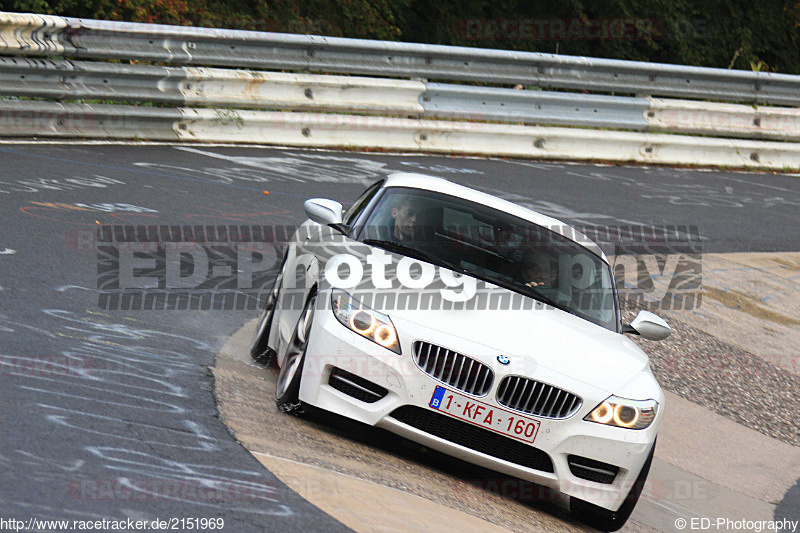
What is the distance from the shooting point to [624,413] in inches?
230

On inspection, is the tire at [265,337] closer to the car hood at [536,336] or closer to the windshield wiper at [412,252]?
the windshield wiper at [412,252]

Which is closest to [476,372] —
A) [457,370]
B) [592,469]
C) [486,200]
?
[457,370]

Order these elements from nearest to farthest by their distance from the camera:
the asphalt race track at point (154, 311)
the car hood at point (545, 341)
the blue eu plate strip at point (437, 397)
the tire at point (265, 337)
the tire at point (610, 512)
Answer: the asphalt race track at point (154, 311) → the blue eu plate strip at point (437, 397) → the car hood at point (545, 341) → the tire at point (610, 512) → the tire at point (265, 337)

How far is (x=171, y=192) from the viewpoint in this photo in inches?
464

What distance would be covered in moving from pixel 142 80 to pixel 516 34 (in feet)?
51.4

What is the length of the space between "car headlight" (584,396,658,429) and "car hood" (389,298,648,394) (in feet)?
0.26

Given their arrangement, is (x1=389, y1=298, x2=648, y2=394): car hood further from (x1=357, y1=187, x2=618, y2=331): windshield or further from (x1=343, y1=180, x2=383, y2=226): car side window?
(x1=343, y1=180, x2=383, y2=226): car side window

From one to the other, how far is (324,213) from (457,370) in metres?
1.84

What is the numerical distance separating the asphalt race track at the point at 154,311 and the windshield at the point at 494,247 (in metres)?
1.38

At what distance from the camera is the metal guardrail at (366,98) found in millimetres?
13578

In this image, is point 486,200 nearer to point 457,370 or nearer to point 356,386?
point 457,370

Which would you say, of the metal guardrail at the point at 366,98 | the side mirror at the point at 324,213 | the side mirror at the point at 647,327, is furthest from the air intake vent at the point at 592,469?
the metal guardrail at the point at 366,98

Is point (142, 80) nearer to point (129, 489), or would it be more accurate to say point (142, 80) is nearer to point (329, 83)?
point (329, 83)

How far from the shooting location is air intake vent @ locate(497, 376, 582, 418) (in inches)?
223
